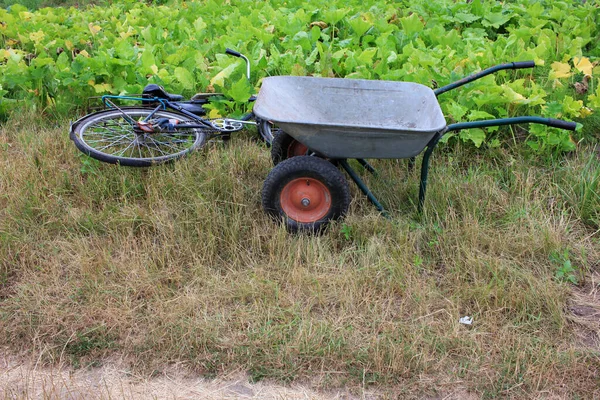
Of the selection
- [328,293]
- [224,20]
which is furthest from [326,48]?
[328,293]

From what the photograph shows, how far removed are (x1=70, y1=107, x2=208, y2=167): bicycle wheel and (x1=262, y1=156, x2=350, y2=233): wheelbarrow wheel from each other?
3.29 feet

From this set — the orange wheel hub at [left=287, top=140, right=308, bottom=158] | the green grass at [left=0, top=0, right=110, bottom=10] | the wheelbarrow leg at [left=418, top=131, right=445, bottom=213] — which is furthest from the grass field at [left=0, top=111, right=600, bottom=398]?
the green grass at [left=0, top=0, right=110, bottom=10]

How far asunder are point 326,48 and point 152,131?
Result: 2115mm

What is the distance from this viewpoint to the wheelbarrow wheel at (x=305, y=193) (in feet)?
12.6

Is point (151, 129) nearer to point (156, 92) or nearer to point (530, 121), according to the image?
point (156, 92)

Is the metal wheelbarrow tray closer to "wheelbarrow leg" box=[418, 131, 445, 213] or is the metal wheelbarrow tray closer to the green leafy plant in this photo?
"wheelbarrow leg" box=[418, 131, 445, 213]

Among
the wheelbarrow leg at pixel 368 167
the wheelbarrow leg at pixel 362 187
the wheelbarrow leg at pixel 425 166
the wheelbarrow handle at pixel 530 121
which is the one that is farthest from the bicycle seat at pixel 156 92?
the wheelbarrow handle at pixel 530 121

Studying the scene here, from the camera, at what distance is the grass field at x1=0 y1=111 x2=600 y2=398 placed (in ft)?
10.6

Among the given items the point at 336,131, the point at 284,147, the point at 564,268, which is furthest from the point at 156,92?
the point at 564,268

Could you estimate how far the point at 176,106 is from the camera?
486cm

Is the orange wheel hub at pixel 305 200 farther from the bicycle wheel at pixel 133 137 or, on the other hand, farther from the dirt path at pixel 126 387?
the dirt path at pixel 126 387

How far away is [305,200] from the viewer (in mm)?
3936

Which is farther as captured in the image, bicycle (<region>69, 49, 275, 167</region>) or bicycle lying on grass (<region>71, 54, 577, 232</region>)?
bicycle (<region>69, 49, 275, 167</region>)

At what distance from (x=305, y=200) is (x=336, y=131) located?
0.53 metres
